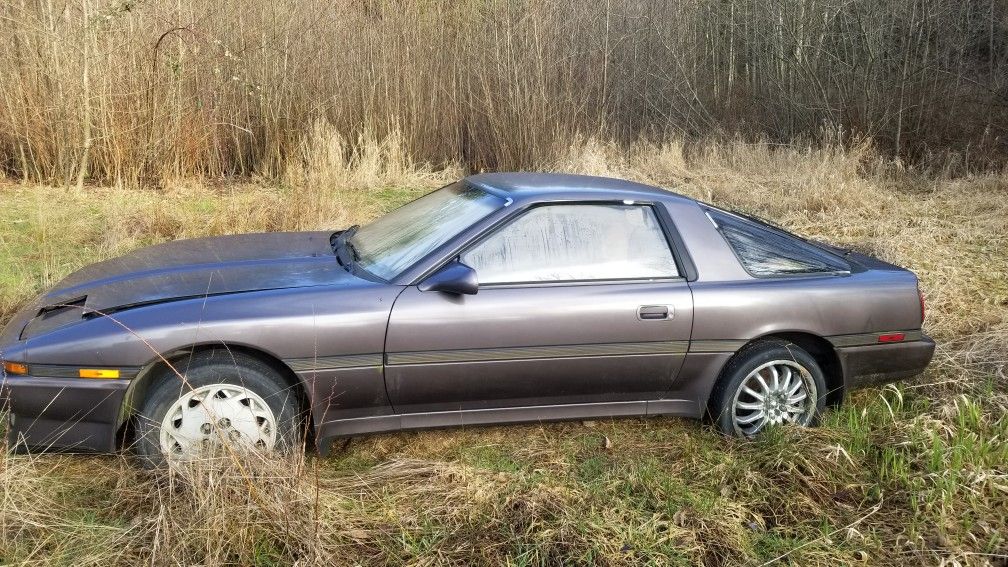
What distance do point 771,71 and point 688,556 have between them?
1322 centimetres

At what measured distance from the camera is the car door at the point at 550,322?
365 centimetres

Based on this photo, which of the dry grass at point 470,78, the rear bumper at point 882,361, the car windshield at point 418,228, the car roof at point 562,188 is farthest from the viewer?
the dry grass at point 470,78

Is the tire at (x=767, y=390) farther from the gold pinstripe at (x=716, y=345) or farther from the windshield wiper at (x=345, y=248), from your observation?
the windshield wiper at (x=345, y=248)

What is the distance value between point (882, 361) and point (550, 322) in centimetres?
176

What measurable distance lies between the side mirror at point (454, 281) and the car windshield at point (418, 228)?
0.57 ft

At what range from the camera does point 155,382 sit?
136 inches

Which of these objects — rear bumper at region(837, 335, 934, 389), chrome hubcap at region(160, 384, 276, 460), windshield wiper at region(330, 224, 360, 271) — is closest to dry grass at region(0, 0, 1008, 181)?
windshield wiper at region(330, 224, 360, 271)

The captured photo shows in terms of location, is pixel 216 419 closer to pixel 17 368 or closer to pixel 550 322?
pixel 17 368

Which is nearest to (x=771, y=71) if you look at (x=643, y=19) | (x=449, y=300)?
(x=643, y=19)

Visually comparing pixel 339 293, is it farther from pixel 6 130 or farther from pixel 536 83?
pixel 536 83

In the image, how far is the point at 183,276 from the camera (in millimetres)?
3850

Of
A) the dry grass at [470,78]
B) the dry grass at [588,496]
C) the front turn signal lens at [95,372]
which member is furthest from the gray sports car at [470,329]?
the dry grass at [470,78]

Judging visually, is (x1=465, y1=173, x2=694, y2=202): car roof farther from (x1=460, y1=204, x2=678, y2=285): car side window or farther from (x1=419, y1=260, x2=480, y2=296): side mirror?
(x1=419, y1=260, x2=480, y2=296): side mirror

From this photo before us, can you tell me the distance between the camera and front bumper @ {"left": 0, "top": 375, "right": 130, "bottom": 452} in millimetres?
3340
